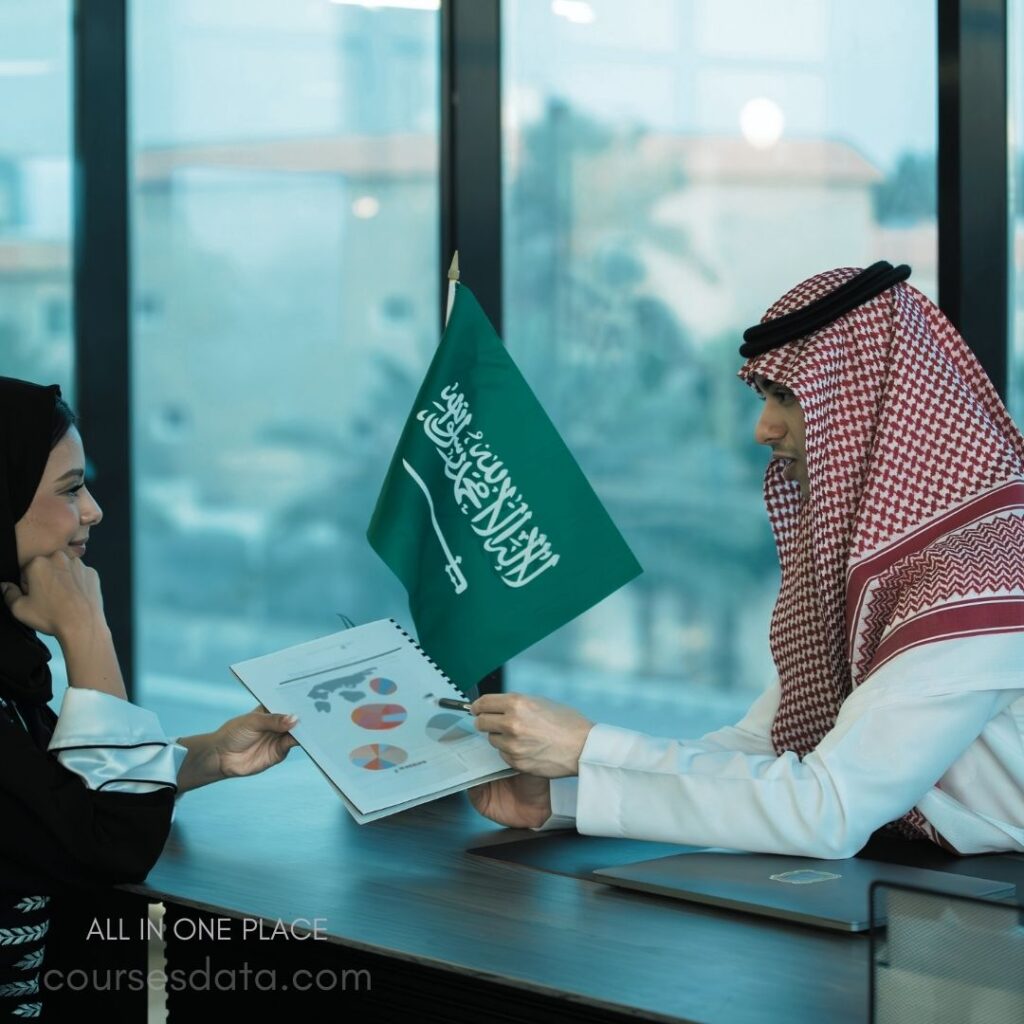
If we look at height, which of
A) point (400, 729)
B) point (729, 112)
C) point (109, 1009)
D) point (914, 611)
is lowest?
point (109, 1009)

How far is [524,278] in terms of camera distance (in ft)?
12.5

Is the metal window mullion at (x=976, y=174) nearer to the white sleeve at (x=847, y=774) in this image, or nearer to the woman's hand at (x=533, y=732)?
the white sleeve at (x=847, y=774)

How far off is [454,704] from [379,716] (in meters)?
0.10

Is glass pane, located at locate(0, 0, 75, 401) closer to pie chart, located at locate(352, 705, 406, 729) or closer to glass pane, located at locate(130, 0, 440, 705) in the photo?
glass pane, located at locate(130, 0, 440, 705)

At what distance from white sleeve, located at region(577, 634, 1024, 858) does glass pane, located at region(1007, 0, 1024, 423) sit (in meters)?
1.56

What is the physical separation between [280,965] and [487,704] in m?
0.38

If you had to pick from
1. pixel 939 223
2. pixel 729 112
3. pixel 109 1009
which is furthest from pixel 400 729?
pixel 729 112

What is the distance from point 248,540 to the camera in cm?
382

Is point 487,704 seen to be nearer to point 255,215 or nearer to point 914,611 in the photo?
point 914,611

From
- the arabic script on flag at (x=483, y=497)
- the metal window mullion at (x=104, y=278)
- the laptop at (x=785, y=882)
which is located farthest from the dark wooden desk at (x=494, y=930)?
the metal window mullion at (x=104, y=278)

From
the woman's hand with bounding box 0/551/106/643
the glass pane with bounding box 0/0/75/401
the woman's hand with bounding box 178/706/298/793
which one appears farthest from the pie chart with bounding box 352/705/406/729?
the glass pane with bounding box 0/0/75/401

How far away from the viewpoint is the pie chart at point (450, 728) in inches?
76.2

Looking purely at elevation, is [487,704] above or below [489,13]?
below

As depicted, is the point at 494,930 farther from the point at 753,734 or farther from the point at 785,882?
the point at 753,734
